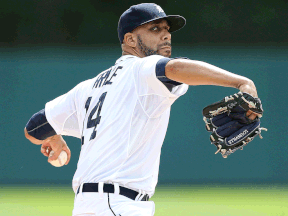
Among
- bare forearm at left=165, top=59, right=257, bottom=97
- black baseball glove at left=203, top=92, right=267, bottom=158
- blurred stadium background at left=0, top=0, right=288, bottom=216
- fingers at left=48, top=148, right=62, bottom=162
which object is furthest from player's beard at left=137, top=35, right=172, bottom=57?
blurred stadium background at left=0, top=0, right=288, bottom=216

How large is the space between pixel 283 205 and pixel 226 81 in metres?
5.42

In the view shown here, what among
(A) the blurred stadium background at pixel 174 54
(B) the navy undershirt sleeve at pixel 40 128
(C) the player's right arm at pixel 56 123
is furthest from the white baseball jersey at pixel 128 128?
(A) the blurred stadium background at pixel 174 54

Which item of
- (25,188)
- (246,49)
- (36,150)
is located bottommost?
(25,188)

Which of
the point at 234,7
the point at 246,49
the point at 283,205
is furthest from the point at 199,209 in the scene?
the point at 234,7

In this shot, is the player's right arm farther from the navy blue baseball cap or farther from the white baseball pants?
the white baseball pants

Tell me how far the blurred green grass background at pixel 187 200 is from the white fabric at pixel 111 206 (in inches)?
160

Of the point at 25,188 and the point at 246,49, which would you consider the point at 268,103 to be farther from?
the point at 25,188

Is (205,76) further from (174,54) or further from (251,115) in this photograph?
(174,54)

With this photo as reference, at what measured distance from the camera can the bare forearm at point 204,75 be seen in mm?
2084

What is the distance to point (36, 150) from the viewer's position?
31.6 ft

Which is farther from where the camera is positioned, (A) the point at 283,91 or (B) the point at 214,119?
(A) the point at 283,91

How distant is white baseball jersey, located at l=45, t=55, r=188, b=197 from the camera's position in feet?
8.20

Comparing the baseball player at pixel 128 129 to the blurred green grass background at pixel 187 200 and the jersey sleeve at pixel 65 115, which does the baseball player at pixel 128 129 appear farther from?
the blurred green grass background at pixel 187 200

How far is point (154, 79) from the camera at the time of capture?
2396mm
